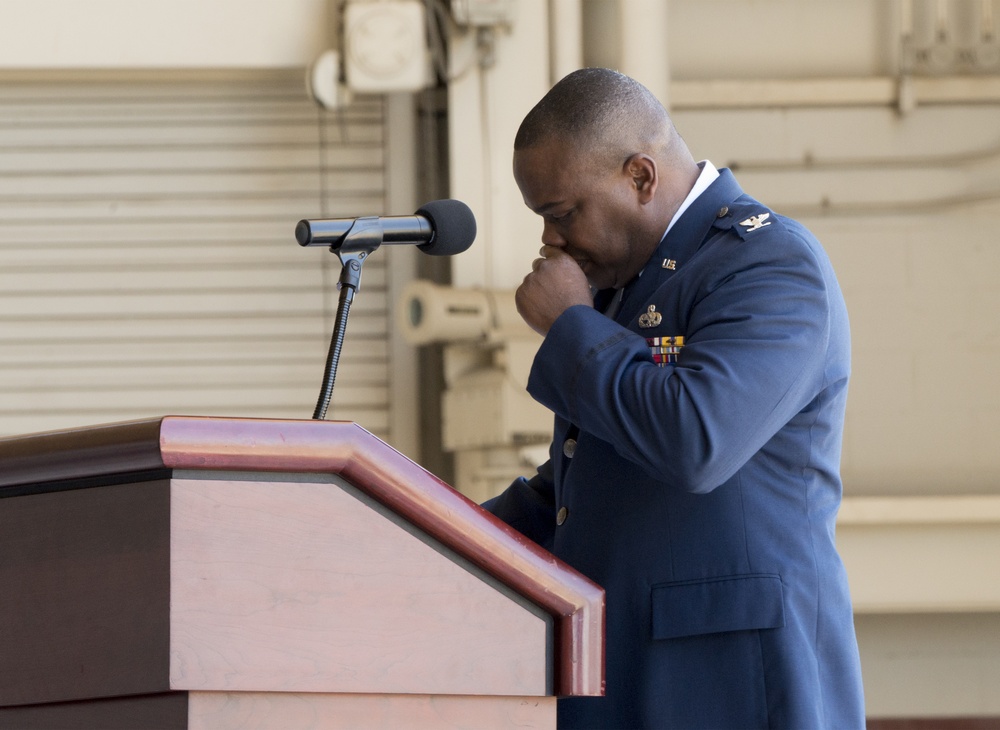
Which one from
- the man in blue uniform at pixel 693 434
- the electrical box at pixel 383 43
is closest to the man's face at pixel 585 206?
the man in blue uniform at pixel 693 434

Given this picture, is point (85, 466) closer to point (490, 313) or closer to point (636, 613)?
point (636, 613)

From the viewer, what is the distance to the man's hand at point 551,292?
1.52 metres

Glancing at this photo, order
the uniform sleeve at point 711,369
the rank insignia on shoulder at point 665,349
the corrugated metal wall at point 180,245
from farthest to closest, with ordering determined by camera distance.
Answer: the corrugated metal wall at point 180,245, the rank insignia on shoulder at point 665,349, the uniform sleeve at point 711,369

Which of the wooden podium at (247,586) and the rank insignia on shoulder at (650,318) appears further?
the rank insignia on shoulder at (650,318)

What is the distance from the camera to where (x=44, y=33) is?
4.52 meters

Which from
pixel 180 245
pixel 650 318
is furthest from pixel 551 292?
pixel 180 245

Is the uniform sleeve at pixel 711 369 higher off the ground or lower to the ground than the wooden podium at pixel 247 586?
higher

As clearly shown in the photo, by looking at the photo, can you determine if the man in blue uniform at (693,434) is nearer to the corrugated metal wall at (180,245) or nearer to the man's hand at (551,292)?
the man's hand at (551,292)

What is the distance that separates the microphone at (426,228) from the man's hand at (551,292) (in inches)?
4.7

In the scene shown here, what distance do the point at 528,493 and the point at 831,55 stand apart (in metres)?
3.67

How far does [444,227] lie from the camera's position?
1.62 m

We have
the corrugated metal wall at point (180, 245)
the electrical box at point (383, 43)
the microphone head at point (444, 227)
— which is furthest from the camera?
the corrugated metal wall at point (180, 245)

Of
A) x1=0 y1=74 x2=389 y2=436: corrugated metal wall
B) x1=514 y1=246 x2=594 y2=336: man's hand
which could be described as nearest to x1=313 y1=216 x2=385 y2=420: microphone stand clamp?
x1=514 y1=246 x2=594 y2=336: man's hand

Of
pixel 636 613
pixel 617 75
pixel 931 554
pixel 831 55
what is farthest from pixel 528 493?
pixel 831 55
